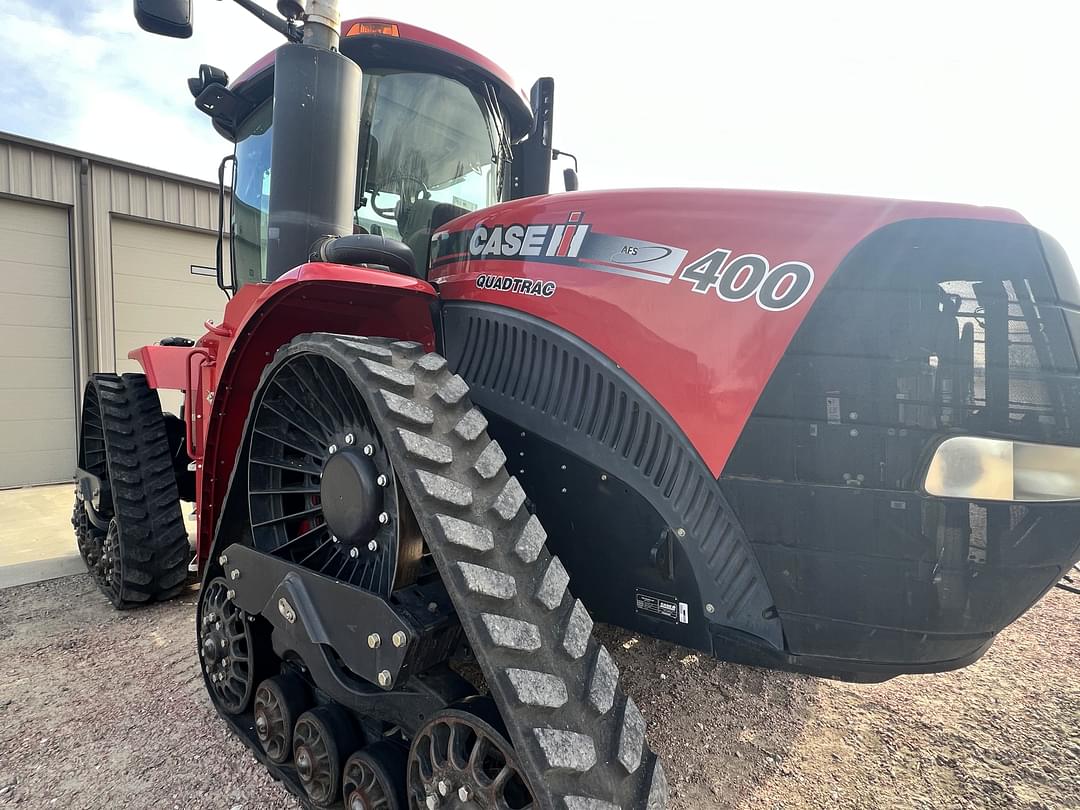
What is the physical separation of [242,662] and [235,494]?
567 millimetres

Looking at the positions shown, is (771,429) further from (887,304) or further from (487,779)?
(487,779)

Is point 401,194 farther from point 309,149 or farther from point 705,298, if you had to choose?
point 705,298

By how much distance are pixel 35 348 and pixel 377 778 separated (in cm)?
769

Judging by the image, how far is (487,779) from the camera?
4.41 feet

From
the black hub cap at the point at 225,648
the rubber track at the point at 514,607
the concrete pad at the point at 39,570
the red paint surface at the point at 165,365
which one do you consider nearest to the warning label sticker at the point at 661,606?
the rubber track at the point at 514,607

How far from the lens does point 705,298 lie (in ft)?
5.14

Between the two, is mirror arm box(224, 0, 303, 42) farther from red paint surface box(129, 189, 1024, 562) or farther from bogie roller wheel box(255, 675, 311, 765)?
bogie roller wheel box(255, 675, 311, 765)

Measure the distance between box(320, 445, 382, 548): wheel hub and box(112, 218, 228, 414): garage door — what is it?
22.1ft

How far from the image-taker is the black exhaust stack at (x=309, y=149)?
208 cm

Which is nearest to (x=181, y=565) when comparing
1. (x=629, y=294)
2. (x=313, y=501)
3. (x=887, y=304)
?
(x=313, y=501)

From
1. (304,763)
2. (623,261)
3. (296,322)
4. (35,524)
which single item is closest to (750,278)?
(623,261)

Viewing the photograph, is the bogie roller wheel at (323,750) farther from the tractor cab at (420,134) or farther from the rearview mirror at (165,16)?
the rearview mirror at (165,16)

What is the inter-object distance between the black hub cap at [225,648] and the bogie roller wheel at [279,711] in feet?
0.46

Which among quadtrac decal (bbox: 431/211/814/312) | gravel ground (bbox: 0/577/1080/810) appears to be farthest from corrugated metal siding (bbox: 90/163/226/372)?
→ quadtrac decal (bbox: 431/211/814/312)
